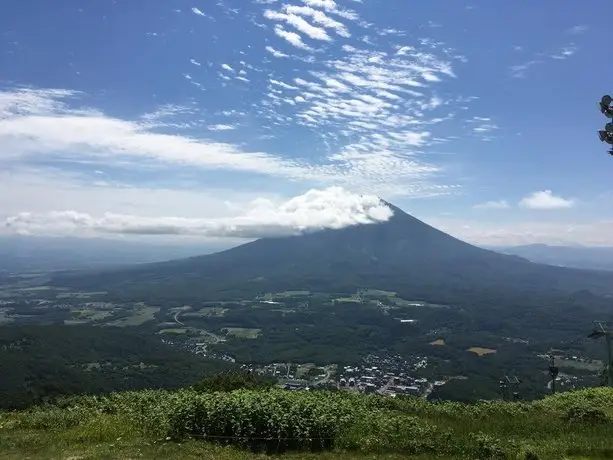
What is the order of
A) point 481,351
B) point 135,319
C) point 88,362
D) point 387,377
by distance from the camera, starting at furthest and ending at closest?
point 135,319 → point 481,351 → point 88,362 → point 387,377

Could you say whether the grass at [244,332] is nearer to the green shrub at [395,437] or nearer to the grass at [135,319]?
the grass at [135,319]

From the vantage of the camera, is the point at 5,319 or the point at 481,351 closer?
the point at 481,351

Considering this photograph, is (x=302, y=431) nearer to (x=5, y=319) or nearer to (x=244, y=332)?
(x=244, y=332)

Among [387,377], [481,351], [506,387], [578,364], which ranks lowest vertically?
[481,351]

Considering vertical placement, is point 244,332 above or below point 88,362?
below

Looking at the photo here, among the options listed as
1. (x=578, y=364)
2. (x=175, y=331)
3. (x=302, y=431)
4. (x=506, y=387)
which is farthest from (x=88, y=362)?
(x=578, y=364)

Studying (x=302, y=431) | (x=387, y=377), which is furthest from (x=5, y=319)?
(x=302, y=431)

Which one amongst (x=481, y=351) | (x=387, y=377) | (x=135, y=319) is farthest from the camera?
(x=135, y=319)

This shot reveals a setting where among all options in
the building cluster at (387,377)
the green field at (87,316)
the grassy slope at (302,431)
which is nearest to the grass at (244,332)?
the building cluster at (387,377)
